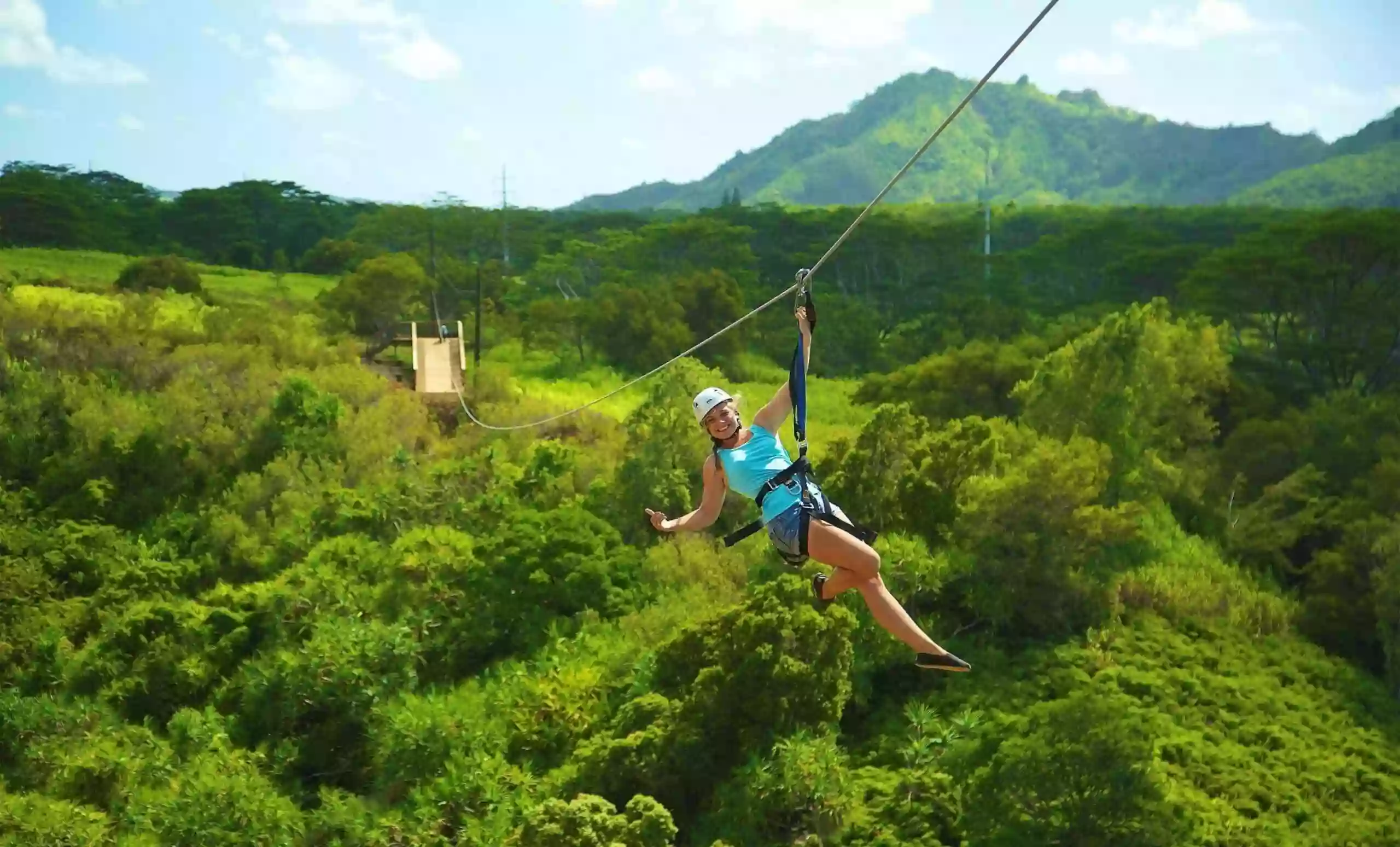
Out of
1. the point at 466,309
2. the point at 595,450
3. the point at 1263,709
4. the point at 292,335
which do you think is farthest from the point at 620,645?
the point at 466,309

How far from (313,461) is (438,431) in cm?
328

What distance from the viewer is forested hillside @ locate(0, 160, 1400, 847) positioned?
13.8 metres

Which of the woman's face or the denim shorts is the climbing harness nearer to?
the denim shorts

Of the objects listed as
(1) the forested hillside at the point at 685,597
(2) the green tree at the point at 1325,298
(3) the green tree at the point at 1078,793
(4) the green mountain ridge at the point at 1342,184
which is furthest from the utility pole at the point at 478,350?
(4) the green mountain ridge at the point at 1342,184

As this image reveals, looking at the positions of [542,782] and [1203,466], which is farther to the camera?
[1203,466]

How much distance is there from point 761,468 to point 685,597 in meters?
12.8

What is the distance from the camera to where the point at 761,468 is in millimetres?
5207

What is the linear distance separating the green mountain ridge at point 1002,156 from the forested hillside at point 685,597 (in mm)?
80181

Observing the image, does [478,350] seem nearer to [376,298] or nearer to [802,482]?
[376,298]

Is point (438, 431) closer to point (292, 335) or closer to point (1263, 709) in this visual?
point (292, 335)

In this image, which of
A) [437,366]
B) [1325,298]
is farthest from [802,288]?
[1325,298]

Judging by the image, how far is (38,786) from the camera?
1591 centimetres

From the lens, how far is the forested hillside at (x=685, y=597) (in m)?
13.8

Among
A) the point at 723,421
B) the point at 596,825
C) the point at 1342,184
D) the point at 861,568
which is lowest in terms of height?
the point at 596,825
